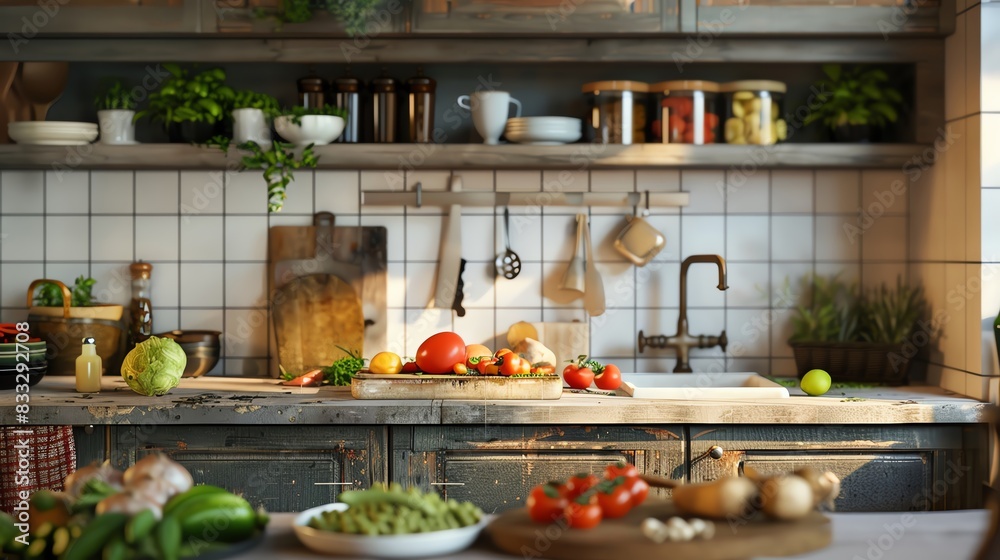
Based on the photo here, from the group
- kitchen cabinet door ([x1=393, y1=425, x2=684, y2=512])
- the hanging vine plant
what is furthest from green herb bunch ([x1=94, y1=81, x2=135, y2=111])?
kitchen cabinet door ([x1=393, y1=425, x2=684, y2=512])

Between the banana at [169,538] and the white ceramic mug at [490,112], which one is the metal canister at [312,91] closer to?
the white ceramic mug at [490,112]

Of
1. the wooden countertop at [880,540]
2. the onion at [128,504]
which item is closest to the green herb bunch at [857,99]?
the wooden countertop at [880,540]

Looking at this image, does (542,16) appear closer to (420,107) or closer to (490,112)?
(490,112)

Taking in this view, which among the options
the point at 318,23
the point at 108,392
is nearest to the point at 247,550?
the point at 108,392

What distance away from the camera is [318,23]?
308 cm

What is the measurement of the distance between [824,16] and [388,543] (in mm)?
2350

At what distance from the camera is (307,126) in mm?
3148

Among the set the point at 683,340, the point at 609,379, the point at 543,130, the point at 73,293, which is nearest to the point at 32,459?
the point at 73,293

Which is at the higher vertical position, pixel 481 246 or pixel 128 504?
pixel 481 246

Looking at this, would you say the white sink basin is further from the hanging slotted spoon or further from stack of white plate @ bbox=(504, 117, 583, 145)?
stack of white plate @ bbox=(504, 117, 583, 145)

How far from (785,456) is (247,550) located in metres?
1.74

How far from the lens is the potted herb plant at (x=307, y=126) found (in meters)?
3.15

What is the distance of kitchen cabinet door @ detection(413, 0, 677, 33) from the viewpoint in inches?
121

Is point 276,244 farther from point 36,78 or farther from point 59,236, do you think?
point 36,78
